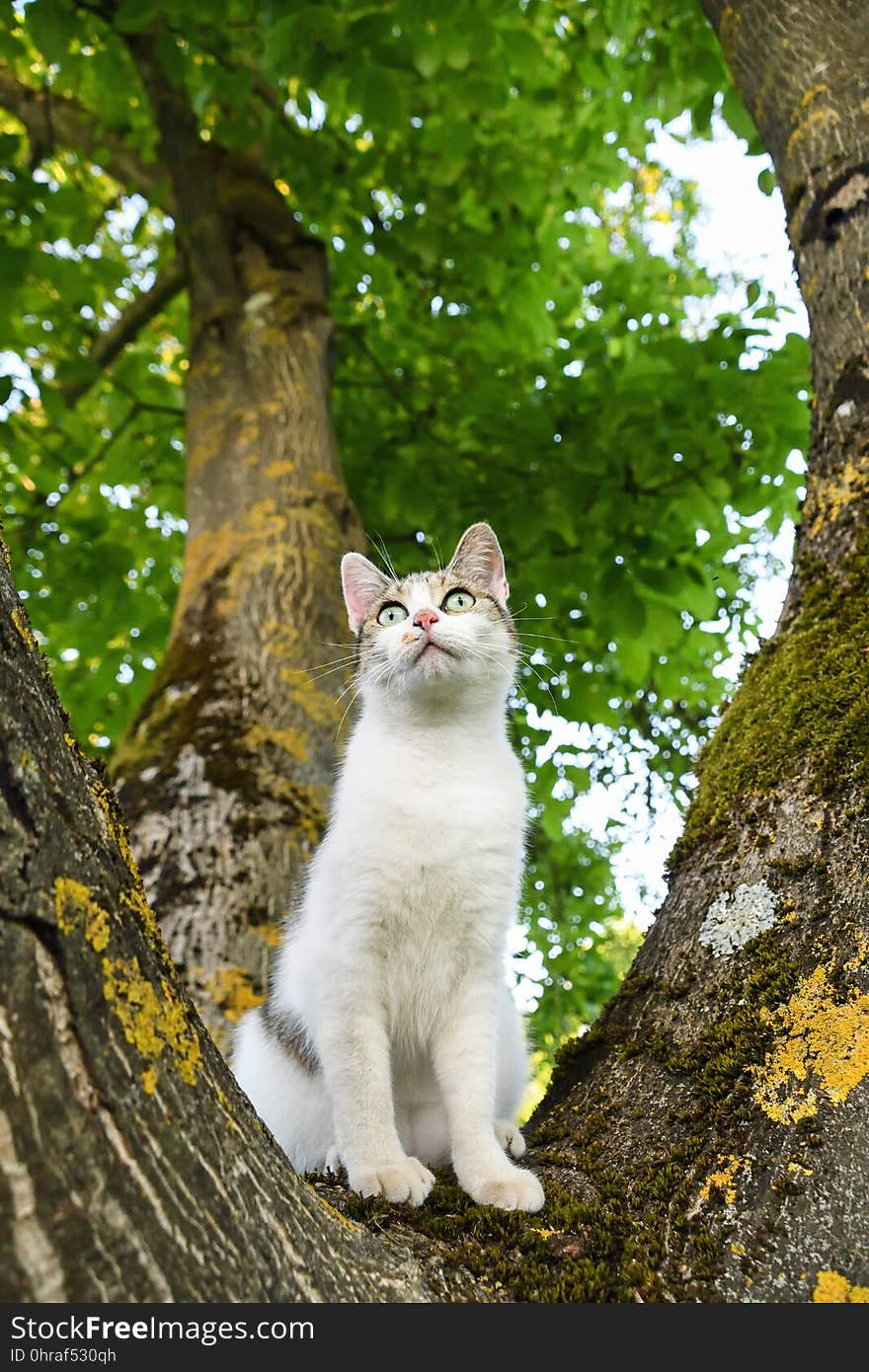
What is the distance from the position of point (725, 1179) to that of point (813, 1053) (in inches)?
11.0

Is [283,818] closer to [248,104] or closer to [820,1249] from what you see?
[820,1249]

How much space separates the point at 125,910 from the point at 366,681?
1.75 metres

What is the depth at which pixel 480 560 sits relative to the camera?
10.8ft

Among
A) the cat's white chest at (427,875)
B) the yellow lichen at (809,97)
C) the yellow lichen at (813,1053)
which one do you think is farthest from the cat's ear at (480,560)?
the yellow lichen at (809,97)

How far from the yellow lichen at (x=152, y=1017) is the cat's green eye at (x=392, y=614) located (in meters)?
1.81

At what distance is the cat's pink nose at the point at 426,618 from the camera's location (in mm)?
2906

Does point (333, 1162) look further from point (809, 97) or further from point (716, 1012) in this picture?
point (809, 97)

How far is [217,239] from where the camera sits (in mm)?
5879

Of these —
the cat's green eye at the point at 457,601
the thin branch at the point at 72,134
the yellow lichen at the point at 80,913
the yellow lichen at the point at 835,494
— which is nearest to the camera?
the yellow lichen at the point at 80,913

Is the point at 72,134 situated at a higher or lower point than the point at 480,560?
higher

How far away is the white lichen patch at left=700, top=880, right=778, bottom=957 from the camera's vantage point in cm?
212

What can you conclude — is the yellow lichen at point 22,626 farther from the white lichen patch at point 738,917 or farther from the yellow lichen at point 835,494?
the yellow lichen at point 835,494

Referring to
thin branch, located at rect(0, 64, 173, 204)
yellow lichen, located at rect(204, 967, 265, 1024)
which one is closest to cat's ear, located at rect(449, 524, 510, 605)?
yellow lichen, located at rect(204, 967, 265, 1024)

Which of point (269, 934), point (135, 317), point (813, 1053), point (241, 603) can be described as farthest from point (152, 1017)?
point (135, 317)
